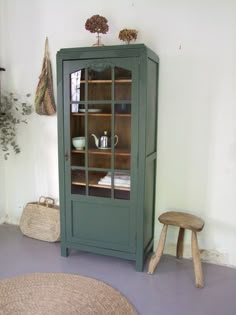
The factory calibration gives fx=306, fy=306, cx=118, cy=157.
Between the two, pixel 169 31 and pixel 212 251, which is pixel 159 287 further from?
pixel 169 31

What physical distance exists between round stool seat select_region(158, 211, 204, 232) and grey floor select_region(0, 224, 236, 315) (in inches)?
17.8

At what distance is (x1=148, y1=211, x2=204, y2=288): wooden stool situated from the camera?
7.93 ft

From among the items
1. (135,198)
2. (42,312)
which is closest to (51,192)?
(135,198)

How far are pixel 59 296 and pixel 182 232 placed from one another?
3.92 feet

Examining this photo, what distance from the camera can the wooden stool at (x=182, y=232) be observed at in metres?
2.42

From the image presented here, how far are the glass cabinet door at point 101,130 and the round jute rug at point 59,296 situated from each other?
2.41ft

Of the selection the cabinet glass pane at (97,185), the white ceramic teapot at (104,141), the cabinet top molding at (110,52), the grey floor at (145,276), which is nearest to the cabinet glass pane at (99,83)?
the cabinet top molding at (110,52)

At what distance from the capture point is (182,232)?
278cm

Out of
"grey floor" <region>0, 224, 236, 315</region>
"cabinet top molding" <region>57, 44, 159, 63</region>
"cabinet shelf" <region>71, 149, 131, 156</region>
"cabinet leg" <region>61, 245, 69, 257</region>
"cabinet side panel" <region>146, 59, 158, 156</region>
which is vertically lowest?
"grey floor" <region>0, 224, 236, 315</region>

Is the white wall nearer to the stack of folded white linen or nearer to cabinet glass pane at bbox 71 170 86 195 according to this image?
the stack of folded white linen

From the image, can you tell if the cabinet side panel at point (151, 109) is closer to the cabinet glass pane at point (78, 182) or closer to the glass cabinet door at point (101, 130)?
the glass cabinet door at point (101, 130)

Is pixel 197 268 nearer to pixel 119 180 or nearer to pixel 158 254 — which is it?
pixel 158 254

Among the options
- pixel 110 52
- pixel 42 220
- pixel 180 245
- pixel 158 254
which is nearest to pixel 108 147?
pixel 110 52

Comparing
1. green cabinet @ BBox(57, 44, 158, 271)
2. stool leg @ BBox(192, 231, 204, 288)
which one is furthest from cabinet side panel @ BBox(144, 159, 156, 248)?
stool leg @ BBox(192, 231, 204, 288)
